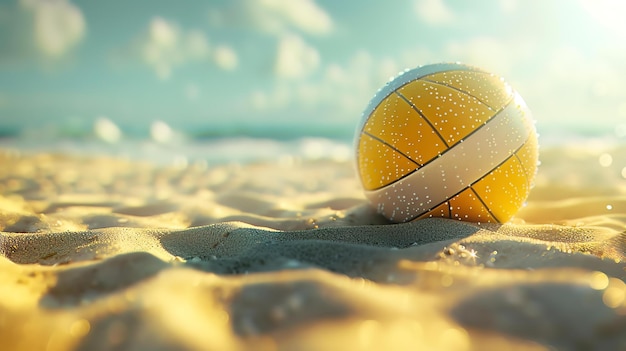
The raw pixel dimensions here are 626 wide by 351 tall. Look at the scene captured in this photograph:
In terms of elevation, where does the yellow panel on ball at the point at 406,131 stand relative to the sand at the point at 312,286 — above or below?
above

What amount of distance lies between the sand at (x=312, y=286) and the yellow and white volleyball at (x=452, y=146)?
0.59ft

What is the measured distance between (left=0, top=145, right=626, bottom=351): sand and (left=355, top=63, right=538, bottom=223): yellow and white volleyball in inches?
7.0

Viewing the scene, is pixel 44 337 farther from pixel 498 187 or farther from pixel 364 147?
pixel 498 187

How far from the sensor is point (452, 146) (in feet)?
8.91

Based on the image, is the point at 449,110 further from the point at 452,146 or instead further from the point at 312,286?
the point at 312,286

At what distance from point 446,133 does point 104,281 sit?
78.4 inches

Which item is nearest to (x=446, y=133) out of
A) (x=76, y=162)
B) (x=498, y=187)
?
(x=498, y=187)

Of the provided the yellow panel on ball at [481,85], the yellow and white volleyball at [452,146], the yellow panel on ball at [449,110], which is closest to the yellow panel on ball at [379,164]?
the yellow and white volleyball at [452,146]

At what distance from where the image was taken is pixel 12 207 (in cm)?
358

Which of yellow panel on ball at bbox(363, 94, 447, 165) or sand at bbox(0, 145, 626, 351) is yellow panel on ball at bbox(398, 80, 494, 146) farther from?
sand at bbox(0, 145, 626, 351)

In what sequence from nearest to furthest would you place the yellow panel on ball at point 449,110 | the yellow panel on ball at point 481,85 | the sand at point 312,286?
1. the sand at point 312,286
2. the yellow panel on ball at point 449,110
3. the yellow panel on ball at point 481,85

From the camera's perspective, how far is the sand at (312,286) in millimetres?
1328

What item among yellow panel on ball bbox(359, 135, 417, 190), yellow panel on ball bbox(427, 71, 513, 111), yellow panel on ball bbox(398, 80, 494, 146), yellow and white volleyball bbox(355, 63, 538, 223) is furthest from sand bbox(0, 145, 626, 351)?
yellow panel on ball bbox(427, 71, 513, 111)

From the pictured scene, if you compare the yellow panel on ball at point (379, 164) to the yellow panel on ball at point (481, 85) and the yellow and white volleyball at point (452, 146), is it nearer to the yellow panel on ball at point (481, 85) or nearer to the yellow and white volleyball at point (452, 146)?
the yellow and white volleyball at point (452, 146)
